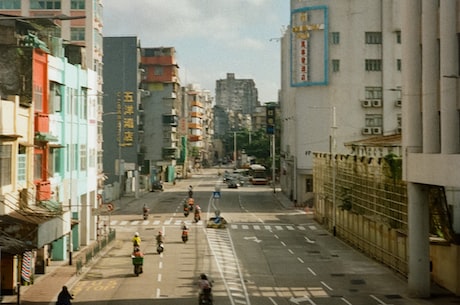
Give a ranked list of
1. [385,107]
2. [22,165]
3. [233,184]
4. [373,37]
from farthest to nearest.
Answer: [233,184]
[373,37]
[385,107]
[22,165]

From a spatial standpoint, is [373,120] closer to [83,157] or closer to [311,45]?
[311,45]

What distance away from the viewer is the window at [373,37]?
84094 mm

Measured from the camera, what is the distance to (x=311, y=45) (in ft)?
273

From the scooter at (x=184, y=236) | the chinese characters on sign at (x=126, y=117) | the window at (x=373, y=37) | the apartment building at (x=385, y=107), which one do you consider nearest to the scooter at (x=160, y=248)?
the scooter at (x=184, y=236)

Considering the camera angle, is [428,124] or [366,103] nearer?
[428,124]

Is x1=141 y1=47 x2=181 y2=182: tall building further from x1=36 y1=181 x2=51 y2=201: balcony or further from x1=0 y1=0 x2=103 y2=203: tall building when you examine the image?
x1=36 y1=181 x2=51 y2=201: balcony

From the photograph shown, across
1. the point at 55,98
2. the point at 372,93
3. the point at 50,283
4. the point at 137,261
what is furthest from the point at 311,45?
the point at 50,283

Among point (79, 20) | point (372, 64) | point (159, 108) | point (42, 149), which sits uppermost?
point (79, 20)

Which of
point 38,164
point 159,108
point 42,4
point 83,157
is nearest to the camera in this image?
point 38,164

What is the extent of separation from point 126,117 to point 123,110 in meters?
1.08

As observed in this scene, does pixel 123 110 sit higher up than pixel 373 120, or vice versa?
pixel 123 110

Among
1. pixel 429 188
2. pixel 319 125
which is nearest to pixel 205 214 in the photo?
pixel 319 125

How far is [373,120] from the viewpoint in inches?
3344

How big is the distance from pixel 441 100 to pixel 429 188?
19.5 ft
